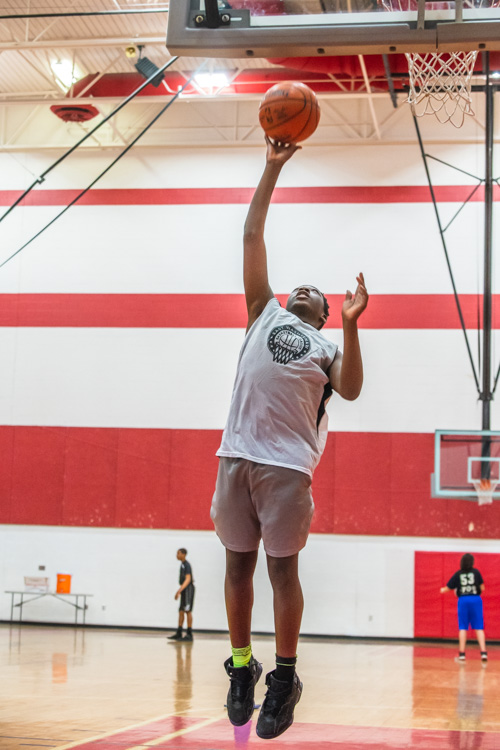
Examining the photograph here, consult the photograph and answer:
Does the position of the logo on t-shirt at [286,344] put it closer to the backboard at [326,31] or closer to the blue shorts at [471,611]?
the backboard at [326,31]

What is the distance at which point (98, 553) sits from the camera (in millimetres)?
16969

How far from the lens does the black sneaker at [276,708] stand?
11.9 ft

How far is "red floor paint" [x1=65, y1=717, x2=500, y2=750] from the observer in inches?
255

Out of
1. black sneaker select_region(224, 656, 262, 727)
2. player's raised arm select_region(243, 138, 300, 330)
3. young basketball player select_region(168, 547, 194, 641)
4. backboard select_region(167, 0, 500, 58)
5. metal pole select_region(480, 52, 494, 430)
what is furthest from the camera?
young basketball player select_region(168, 547, 194, 641)

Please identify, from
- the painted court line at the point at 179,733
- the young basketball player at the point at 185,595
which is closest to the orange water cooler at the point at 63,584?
the young basketball player at the point at 185,595

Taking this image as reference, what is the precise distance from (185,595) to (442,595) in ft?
15.8

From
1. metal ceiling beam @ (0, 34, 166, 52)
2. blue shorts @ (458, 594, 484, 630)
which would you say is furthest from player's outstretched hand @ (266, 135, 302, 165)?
metal ceiling beam @ (0, 34, 166, 52)

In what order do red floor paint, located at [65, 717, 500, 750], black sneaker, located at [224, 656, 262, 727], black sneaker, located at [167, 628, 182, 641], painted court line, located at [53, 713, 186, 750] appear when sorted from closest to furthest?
black sneaker, located at [224, 656, 262, 727]
painted court line, located at [53, 713, 186, 750]
red floor paint, located at [65, 717, 500, 750]
black sneaker, located at [167, 628, 182, 641]

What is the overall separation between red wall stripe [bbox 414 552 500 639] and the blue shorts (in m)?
3.06

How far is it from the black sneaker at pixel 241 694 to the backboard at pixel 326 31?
3.32 m

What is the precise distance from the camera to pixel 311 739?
6887 millimetres

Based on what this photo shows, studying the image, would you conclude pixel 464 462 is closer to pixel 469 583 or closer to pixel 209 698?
pixel 469 583

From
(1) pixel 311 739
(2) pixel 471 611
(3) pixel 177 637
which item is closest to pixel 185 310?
(3) pixel 177 637

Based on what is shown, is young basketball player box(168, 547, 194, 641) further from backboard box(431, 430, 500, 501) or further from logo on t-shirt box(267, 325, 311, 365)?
logo on t-shirt box(267, 325, 311, 365)
